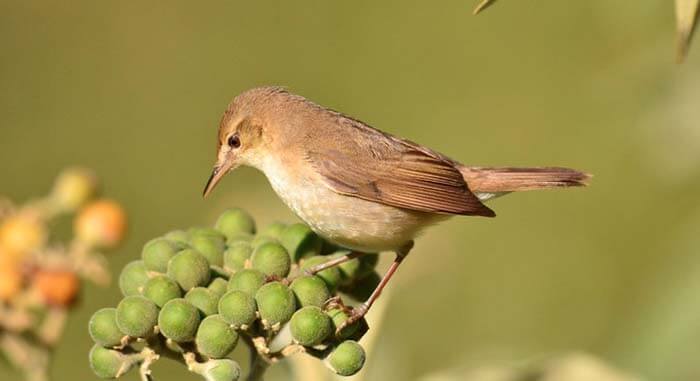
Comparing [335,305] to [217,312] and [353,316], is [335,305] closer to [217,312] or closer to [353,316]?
[353,316]

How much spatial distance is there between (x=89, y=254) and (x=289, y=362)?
790 millimetres

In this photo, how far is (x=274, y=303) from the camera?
8.43ft

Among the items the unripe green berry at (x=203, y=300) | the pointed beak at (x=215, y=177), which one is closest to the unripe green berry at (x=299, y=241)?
the unripe green berry at (x=203, y=300)

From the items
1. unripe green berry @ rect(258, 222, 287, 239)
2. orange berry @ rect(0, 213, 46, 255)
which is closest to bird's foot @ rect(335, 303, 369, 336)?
unripe green berry @ rect(258, 222, 287, 239)

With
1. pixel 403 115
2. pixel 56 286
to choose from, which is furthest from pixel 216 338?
pixel 403 115

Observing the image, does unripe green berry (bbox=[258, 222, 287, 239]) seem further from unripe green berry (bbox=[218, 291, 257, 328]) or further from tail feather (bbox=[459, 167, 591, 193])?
tail feather (bbox=[459, 167, 591, 193])

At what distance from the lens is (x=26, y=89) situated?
9352 mm

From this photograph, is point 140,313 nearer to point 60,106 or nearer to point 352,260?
point 352,260

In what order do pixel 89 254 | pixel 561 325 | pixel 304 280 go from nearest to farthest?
pixel 304 280 < pixel 89 254 < pixel 561 325

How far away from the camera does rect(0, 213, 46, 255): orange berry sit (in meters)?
3.26

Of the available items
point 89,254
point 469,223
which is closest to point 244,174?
point 469,223

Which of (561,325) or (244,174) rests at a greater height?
(244,174)

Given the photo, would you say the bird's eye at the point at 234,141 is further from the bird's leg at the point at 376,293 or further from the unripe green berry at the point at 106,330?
the unripe green berry at the point at 106,330

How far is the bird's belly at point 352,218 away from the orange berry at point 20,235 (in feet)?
2.97
